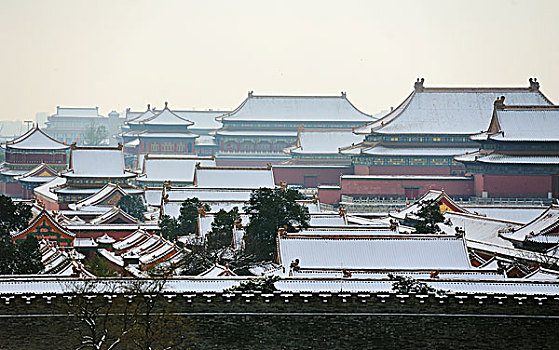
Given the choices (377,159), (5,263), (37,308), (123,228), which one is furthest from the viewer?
(377,159)

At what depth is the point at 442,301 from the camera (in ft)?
82.5

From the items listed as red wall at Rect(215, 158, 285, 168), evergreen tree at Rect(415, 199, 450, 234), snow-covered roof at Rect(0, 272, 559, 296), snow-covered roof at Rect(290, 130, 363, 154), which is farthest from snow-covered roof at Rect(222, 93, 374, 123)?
snow-covered roof at Rect(0, 272, 559, 296)

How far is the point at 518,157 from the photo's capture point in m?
53.7

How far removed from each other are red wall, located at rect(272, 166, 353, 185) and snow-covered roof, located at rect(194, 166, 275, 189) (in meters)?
9.90

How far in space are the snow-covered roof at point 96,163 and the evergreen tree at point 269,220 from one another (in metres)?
23.5

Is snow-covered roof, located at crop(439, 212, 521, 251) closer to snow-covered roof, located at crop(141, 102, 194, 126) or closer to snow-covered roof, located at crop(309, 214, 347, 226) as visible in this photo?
snow-covered roof, located at crop(309, 214, 347, 226)

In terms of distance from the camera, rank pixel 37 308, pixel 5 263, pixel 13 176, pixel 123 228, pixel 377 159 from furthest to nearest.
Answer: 1. pixel 13 176
2. pixel 377 159
3. pixel 123 228
4. pixel 5 263
5. pixel 37 308

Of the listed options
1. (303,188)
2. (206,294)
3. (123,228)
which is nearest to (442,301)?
(206,294)

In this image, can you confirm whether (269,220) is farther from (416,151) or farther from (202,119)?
(202,119)

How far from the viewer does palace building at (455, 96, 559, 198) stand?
5297cm

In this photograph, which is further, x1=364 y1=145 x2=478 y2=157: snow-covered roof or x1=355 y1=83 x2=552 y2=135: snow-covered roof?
x1=355 y1=83 x2=552 y2=135: snow-covered roof

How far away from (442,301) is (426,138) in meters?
37.6

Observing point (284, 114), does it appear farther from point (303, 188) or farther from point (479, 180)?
point (479, 180)

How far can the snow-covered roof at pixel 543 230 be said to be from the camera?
117ft
